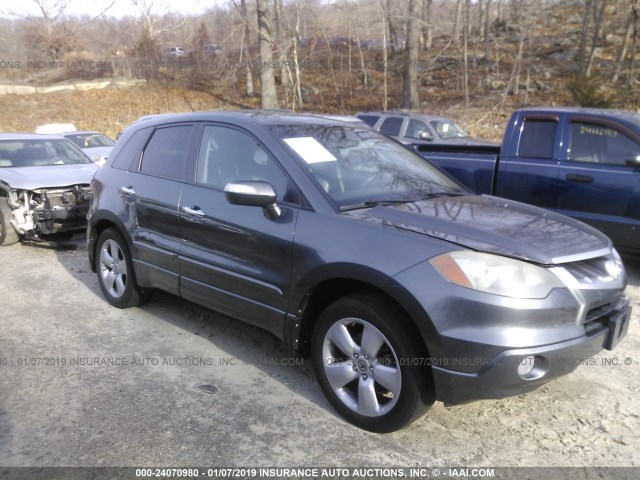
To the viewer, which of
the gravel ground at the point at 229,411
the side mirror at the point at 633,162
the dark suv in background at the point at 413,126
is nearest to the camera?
the gravel ground at the point at 229,411

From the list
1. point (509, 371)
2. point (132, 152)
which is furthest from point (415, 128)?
point (509, 371)

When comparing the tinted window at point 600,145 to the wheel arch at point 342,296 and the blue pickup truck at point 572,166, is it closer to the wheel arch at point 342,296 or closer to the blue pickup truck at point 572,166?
the blue pickup truck at point 572,166

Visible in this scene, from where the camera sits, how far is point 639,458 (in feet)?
9.22

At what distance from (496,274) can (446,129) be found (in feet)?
32.5

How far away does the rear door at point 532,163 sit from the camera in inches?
239

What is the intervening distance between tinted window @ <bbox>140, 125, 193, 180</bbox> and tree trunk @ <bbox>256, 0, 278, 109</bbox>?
14.5 metres

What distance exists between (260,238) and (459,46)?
124 feet

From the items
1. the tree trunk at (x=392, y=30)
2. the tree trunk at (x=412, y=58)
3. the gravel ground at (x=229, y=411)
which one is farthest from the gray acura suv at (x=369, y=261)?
the tree trunk at (x=392, y=30)

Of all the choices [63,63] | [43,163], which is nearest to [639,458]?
[43,163]

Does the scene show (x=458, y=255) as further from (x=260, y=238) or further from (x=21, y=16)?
(x=21, y=16)

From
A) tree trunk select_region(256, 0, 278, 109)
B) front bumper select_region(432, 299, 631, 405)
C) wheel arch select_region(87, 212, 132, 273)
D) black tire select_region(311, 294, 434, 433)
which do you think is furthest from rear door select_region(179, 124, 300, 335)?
tree trunk select_region(256, 0, 278, 109)

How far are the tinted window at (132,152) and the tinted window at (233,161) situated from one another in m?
0.93

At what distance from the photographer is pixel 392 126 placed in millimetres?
11914

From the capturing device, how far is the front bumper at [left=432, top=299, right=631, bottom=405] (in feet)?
8.47
